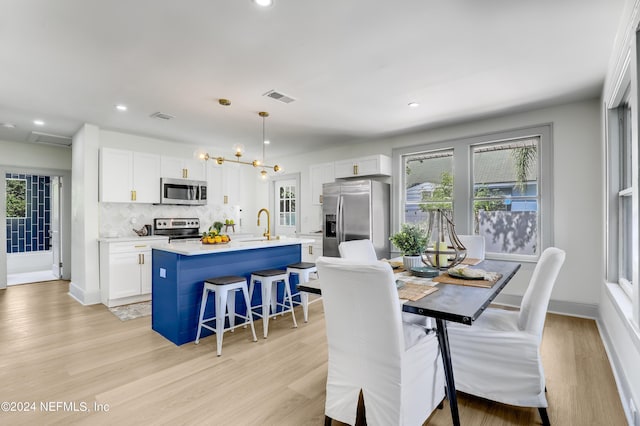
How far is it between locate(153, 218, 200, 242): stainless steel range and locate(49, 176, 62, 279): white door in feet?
8.29

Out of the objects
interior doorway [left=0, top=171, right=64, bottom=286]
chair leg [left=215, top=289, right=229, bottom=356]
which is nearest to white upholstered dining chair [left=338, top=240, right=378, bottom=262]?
chair leg [left=215, top=289, right=229, bottom=356]

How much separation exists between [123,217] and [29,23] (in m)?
3.42

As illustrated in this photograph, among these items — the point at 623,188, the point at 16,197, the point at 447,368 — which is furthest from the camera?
the point at 16,197

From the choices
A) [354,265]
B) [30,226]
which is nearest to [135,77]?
[354,265]

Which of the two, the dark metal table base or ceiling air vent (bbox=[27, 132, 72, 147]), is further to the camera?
ceiling air vent (bbox=[27, 132, 72, 147])

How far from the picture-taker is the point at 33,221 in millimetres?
7262

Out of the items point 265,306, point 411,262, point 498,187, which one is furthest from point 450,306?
point 498,187

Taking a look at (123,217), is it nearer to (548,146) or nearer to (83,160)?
(83,160)

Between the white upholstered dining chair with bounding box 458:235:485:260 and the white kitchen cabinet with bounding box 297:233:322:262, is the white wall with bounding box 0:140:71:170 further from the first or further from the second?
the white upholstered dining chair with bounding box 458:235:485:260

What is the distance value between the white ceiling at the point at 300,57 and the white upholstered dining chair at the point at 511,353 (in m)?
1.60

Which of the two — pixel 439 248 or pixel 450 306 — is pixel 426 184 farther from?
pixel 450 306

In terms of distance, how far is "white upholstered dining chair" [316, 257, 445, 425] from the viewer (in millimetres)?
1522

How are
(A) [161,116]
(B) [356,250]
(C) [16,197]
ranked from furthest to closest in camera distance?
(C) [16,197] < (A) [161,116] < (B) [356,250]

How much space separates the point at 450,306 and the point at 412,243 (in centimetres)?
93
